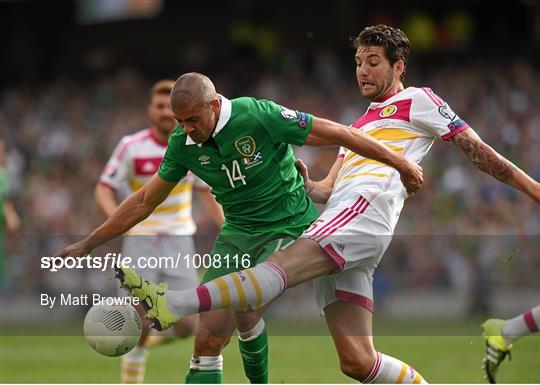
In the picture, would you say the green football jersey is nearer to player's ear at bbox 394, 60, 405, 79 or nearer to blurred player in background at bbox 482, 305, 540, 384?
player's ear at bbox 394, 60, 405, 79

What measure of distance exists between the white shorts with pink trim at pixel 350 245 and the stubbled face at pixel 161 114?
298 cm

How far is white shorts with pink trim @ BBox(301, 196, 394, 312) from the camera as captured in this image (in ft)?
20.6

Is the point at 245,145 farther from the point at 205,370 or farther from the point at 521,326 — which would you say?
the point at 521,326

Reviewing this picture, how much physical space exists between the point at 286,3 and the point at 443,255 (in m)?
10.2

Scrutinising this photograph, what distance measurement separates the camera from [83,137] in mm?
20031

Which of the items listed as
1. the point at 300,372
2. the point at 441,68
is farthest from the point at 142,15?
the point at 300,372

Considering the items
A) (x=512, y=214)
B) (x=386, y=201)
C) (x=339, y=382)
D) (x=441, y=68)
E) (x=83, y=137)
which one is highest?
(x=441, y=68)

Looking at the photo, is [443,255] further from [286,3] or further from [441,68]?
[286,3]

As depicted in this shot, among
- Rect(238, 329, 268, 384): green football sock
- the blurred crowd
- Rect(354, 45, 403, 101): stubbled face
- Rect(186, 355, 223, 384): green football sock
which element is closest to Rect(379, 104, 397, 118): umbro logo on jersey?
Rect(354, 45, 403, 101): stubbled face

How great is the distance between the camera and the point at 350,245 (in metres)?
6.29

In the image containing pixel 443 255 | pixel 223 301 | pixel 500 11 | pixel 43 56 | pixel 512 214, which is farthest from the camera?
pixel 43 56

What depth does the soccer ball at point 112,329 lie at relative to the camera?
618 cm

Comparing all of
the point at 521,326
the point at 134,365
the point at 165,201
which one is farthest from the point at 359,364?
the point at 165,201
